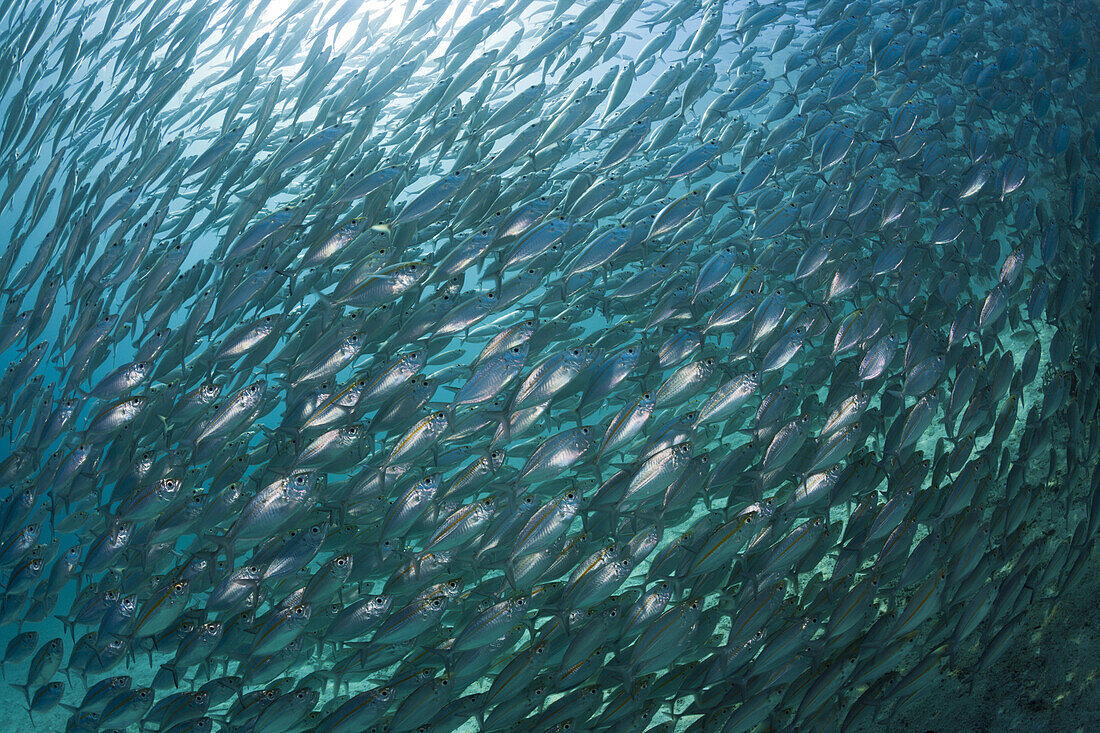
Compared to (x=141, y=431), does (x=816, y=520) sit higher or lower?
lower

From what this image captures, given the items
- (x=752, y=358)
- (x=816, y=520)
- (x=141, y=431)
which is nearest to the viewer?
(x=816, y=520)

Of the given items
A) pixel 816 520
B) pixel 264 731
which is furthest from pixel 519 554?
pixel 264 731

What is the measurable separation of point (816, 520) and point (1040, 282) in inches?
103

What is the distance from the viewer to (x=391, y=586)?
123 inches

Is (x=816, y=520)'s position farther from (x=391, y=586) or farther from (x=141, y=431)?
(x=141, y=431)

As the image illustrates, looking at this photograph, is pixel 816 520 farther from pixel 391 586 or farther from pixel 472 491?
pixel 391 586

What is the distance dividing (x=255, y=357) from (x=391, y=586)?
1.78 metres

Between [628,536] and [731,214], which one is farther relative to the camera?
[731,214]

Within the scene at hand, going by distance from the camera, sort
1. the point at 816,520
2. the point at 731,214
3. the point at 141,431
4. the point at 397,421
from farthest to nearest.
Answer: the point at 731,214 → the point at 141,431 → the point at 397,421 → the point at 816,520

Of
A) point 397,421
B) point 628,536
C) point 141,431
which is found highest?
point 141,431

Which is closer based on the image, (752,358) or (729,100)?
(752,358)

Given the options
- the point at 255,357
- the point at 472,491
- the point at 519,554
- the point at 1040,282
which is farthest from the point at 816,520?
the point at 255,357

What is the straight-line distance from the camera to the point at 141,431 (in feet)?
12.7

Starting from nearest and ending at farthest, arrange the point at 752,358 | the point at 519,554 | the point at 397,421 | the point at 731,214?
the point at 519,554
the point at 397,421
the point at 752,358
the point at 731,214
